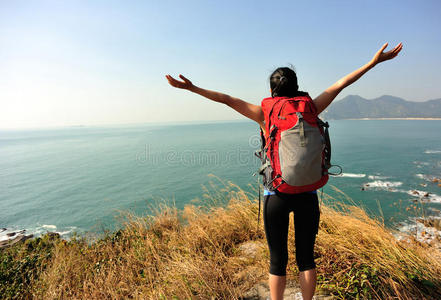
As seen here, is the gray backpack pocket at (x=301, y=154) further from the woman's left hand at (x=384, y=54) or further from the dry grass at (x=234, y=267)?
the dry grass at (x=234, y=267)

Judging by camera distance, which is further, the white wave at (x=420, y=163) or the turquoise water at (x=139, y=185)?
the white wave at (x=420, y=163)

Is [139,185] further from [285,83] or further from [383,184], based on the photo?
[383,184]

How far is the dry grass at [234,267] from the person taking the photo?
2.38m

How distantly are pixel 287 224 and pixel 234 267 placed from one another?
1.79 metres

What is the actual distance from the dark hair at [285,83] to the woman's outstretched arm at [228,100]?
0.83 ft

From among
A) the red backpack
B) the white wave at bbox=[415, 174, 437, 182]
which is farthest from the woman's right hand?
the white wave at bbox=[415, 174, 437, 182]

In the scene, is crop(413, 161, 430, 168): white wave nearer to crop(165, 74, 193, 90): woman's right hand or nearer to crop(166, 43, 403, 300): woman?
crop(166, 43, 403, 300): woman

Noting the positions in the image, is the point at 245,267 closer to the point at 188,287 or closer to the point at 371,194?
the point at 188,287

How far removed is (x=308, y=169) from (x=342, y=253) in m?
Result: 2.07

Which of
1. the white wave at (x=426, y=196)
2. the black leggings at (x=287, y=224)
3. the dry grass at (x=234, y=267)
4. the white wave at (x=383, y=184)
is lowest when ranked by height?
the white wave at (x=383, y=184)

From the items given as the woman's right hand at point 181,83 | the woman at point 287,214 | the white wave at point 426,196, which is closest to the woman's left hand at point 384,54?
the woman at point 287,214

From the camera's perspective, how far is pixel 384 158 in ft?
151

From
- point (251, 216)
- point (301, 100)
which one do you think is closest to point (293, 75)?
point (301, 100)

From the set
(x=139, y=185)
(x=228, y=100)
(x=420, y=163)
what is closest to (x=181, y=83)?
(x=228, y=100)
